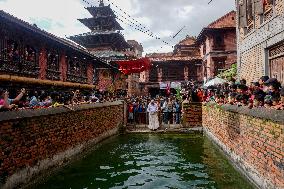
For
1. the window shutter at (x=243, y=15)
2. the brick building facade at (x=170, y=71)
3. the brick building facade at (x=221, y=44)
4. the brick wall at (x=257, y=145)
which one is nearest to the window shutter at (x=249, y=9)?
the window shutter at (x=243, y=15)

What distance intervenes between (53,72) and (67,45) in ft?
6.09

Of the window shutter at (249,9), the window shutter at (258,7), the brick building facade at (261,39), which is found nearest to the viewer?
the brick building facade at (261,39)

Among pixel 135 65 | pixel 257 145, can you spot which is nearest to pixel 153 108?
pixel 135 65

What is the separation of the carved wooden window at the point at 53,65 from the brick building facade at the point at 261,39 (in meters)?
10.5

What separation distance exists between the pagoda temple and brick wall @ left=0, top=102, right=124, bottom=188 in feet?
78.0

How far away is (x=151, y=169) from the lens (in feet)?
36.7

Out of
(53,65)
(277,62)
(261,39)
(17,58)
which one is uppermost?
(261,39)

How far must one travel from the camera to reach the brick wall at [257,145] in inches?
257

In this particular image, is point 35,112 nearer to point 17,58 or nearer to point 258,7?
point 17,58

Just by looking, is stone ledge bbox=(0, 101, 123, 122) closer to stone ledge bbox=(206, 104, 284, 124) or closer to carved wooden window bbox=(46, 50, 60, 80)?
stone ledge bbox=(206, 104, 284, 124)

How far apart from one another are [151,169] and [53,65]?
1145cm

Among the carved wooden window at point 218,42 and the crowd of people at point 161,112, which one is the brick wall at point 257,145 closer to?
the crowd of people at point 161,112

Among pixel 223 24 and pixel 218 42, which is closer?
pixel 223 24

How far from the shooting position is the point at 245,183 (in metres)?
8.70
